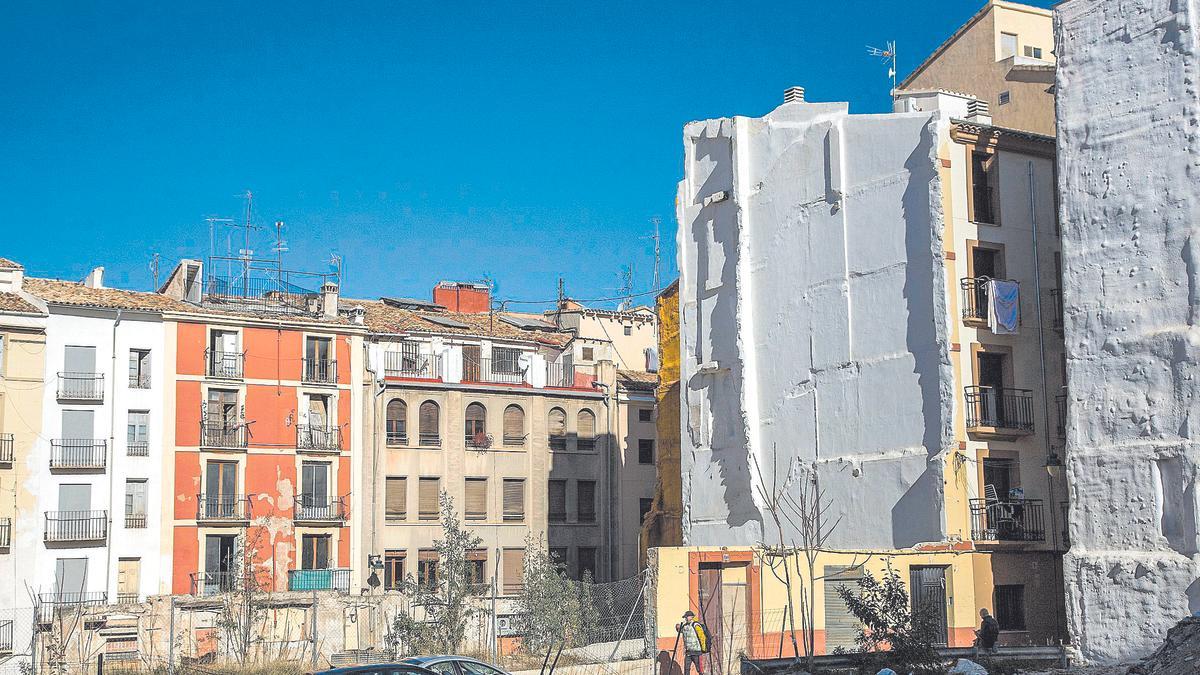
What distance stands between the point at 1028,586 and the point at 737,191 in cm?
1622

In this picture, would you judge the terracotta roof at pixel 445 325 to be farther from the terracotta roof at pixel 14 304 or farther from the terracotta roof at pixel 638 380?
the terracotta roof at pixel 14 304

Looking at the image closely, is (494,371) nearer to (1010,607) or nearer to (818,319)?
(818,319)

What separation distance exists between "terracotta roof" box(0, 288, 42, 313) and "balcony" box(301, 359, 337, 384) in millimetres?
10806

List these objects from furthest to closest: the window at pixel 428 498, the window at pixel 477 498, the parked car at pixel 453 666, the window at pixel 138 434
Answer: the window at pixel 477 498 < the window at pixel 428 498 < the window at pixel 138 434 < the parked car at pixel 453 666

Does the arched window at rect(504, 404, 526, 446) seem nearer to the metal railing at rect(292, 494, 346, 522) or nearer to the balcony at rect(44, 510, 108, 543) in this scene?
the metal railing at rect(292, 494, 346, 522)

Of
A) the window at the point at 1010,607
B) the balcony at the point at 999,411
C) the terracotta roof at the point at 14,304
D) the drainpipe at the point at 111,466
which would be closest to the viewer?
the window at the point at 1010,607

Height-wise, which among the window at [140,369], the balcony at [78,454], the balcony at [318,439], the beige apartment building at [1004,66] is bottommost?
the balcony at [78,454]

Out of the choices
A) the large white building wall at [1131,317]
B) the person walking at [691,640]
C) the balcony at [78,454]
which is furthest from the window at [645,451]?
the person walking at [691,640]

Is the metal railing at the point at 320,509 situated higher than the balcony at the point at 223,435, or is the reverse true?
the balcony at the point at 223,435

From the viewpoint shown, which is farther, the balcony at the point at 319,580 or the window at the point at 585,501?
the window at the point at 585,501

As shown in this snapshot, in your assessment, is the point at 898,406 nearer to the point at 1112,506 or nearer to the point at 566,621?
the point at 1112,506

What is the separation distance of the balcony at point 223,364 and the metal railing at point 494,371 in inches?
394

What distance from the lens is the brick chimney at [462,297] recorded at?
246 feet

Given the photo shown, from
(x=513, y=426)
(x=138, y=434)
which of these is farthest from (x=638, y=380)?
(x=138, y=434)
